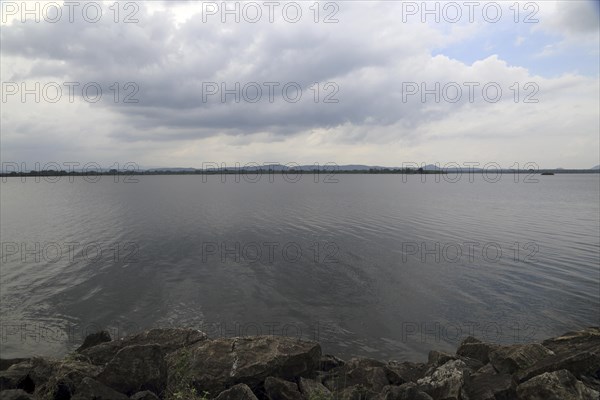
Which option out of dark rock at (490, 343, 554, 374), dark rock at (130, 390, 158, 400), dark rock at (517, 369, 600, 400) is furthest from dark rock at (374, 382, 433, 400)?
dark rock at (130, 390, 158, 400)

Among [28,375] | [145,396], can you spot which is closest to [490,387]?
[145,396]

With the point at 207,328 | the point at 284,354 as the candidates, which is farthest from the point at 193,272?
the point at 284,354

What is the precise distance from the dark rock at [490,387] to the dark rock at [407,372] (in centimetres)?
196

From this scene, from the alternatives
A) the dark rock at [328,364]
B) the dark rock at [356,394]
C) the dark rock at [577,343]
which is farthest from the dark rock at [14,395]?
the dark rock at [577,343]

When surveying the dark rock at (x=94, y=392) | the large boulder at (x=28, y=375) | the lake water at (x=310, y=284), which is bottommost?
the lake water at (x=310, y=284)

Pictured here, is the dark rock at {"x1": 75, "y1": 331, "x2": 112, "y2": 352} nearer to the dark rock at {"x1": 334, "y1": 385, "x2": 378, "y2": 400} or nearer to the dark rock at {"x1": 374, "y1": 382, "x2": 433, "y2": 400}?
the dark rock at {"x1": 334, "y1": 385, "x2": 378, "y2": 400}

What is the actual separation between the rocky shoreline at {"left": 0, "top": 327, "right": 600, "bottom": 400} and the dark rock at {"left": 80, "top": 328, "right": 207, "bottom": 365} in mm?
57

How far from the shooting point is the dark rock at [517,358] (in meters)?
11.4

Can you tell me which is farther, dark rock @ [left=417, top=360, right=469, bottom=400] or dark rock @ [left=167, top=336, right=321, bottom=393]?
dark rock @ [left=167, top=336, right=321, bottom=393]

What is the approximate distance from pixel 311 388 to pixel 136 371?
16.9 feet

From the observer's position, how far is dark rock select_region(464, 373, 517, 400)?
9.98 m

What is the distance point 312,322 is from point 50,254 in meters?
27.3

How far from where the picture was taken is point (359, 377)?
1227cm

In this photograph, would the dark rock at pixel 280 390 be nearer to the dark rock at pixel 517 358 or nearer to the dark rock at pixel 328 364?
the dark rock at pixel 328 364
